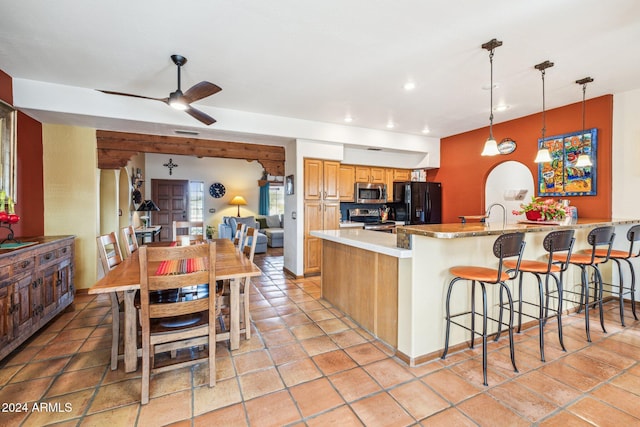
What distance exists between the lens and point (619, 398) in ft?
5.97

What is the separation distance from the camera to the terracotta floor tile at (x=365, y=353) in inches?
89.4

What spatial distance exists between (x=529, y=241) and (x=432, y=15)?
2306 mm

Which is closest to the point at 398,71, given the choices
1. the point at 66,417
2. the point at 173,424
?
the point at 173,424

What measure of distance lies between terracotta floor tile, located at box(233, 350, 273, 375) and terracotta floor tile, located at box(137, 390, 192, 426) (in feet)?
1.29

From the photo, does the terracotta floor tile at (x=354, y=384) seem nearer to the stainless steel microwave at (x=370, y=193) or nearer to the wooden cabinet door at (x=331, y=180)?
the wooden cabinet door at (x=331, y=180)

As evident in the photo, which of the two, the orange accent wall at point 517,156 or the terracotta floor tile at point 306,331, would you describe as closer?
the terracotta floor tile at point 306,331

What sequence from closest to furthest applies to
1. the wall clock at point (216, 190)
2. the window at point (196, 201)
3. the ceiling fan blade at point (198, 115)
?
the ceiling fan blade at point (198, 115), the window at point (196, 201), the wall clock at point (216, 190)

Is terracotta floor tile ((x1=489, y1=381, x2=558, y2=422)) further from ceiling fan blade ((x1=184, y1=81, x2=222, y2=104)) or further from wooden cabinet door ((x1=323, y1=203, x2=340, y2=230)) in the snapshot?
wooden cabinet door ((x1=323, y1=203, x2=340, y2=230))

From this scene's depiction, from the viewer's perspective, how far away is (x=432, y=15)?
2.04m

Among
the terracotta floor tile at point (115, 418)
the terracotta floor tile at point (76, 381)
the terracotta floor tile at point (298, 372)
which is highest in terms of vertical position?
the terracotta floor tile at point (76, 381)

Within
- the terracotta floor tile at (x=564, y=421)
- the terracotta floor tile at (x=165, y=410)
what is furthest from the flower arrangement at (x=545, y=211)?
the terracotta floor tile at (x=165, y=410)

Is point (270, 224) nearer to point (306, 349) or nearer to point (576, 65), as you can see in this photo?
point (306, 349)

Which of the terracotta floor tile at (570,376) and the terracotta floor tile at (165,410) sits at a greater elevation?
the terracotta floor tile at (570,376)

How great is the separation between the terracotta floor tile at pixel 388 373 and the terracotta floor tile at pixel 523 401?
544mm
